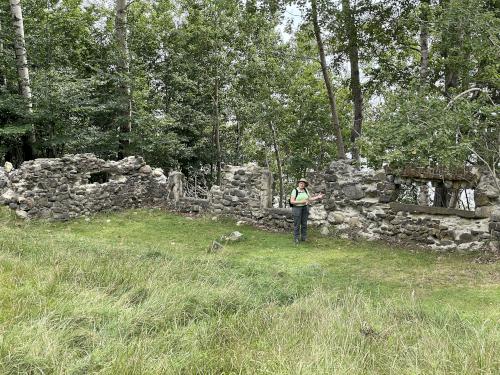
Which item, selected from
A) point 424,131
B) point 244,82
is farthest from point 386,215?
point 244,82

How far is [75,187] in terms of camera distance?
12.4 meters

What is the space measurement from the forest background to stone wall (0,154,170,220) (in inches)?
56.5

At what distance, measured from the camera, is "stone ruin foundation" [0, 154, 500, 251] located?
29.2 ft

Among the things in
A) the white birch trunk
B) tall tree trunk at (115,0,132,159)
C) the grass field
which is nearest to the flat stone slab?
the grass field

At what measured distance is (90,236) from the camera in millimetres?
10180

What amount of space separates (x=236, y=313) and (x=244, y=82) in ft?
58.3

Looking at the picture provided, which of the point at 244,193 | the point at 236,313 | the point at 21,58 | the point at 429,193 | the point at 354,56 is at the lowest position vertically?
the point at 236,313

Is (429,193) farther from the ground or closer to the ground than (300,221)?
farther from the ground

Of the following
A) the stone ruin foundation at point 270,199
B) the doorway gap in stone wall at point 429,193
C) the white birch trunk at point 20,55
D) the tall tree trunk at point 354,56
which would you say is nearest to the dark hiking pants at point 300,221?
the stone ruin foundation at point 270,199

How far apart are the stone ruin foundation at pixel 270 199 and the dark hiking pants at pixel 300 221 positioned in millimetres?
716

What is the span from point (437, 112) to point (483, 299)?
9.81 feet

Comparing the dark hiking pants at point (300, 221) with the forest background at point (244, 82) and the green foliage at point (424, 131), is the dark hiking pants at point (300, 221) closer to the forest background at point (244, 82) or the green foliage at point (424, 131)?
the forest background at point (244, 82)

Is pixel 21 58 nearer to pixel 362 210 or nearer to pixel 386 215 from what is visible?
pixel 362 210

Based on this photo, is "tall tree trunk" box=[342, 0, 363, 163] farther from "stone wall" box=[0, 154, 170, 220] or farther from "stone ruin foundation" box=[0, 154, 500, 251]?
"stone wall" box=[0, 154, 170, 220]
